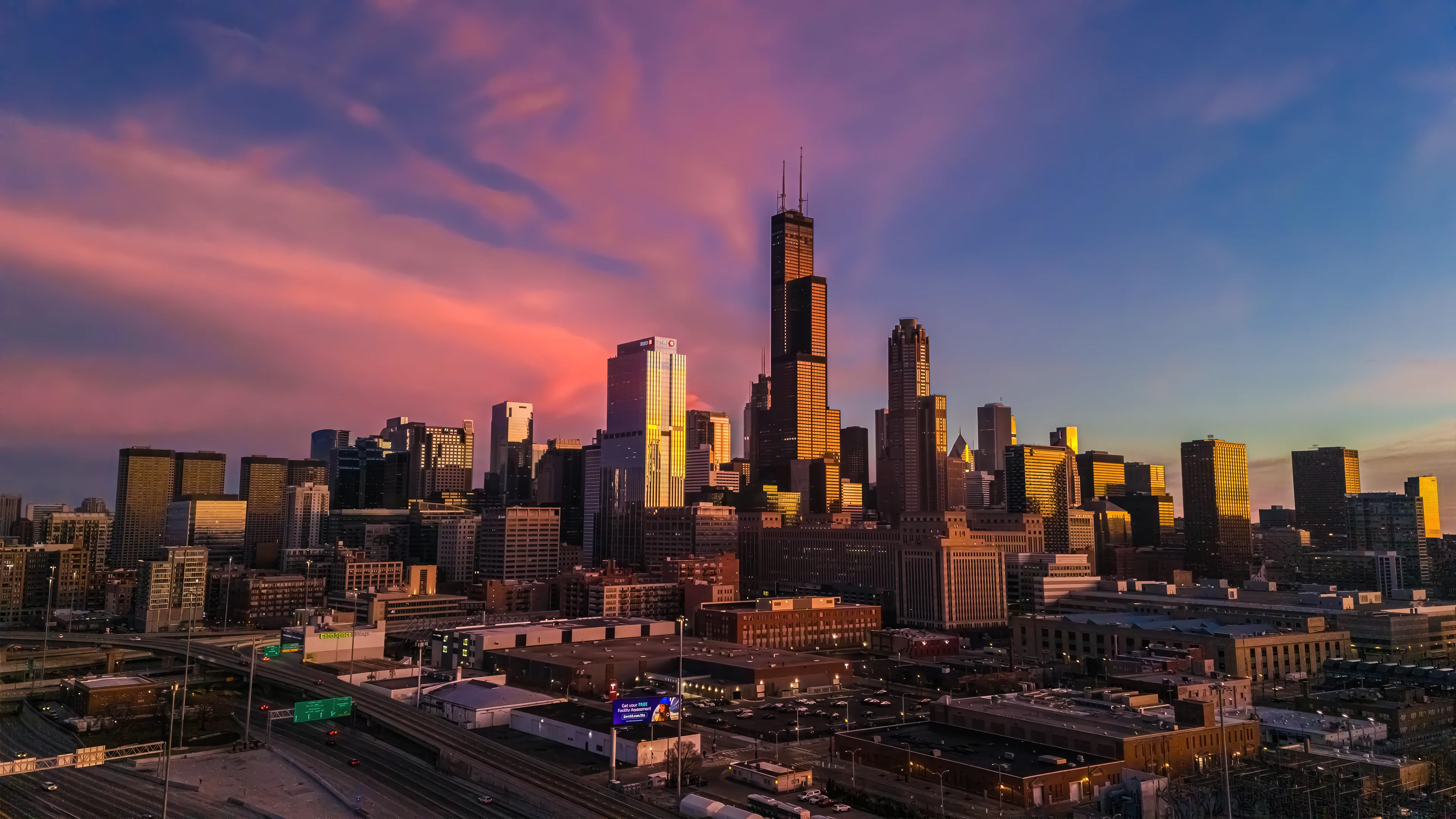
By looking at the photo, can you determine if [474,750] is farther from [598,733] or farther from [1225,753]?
[1225,753]

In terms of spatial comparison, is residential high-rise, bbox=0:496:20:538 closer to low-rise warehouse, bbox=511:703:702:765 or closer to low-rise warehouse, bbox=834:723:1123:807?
low-rise warehouse, bbox=511:703:702:765

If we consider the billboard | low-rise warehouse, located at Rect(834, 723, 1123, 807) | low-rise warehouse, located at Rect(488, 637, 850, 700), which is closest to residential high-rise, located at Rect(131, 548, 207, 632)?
low-rise warehouse, located at Rect(488, 637, 850, 700)

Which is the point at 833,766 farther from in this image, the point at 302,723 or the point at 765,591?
the point at 765,591

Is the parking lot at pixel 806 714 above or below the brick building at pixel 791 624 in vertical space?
below

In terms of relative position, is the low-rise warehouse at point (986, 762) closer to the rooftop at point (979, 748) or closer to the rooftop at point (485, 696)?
the rooftop at point (979, 748)

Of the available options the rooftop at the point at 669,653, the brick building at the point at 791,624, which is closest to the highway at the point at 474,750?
the rooftop at the point at 669,653

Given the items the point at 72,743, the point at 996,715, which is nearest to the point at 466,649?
the point at 72,743
